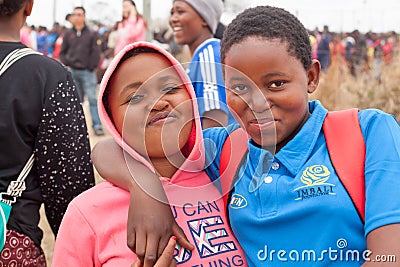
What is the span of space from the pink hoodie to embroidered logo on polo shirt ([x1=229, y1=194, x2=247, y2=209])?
0.07 metres

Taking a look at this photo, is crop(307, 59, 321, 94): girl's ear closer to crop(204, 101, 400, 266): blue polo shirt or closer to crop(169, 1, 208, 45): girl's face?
crop(204, 101, 400, 266): blue polo shirt

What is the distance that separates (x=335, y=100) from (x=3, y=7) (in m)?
5.15

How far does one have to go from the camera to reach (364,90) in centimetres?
677

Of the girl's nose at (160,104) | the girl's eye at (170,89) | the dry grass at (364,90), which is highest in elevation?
the girl's eye at (170,89)

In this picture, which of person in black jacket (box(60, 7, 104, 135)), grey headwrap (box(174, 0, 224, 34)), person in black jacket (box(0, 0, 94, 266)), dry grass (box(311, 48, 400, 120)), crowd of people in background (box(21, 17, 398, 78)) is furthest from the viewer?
crowd of people in background (box(21, 17, 398, 78))

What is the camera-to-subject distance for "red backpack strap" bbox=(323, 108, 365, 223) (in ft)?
5.48

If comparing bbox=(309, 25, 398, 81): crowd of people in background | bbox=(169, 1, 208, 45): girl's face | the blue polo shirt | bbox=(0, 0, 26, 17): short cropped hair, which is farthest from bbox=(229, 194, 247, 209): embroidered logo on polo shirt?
bbox=(309, 25, 398, 81): crowd of people in background

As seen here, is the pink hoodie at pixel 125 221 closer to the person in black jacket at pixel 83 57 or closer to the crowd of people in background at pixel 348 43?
the person in black jacket at pixel 83 57

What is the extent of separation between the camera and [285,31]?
184 cm

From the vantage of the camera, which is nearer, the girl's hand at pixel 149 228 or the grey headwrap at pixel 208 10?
the girl's hand at pixel 149 228

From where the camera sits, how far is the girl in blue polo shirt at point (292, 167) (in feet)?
5.33

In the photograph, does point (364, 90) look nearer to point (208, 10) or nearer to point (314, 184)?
point (208, 10)

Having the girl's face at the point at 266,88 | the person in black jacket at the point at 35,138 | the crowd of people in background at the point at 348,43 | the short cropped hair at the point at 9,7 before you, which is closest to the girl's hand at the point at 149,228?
the girl's face at the point at 266,88

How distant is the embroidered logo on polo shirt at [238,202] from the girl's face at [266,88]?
0.18m
